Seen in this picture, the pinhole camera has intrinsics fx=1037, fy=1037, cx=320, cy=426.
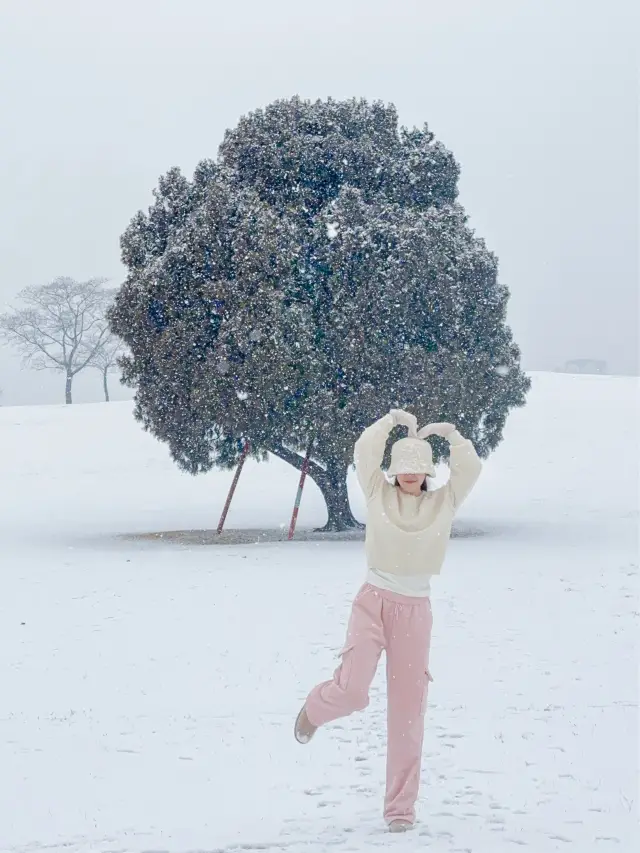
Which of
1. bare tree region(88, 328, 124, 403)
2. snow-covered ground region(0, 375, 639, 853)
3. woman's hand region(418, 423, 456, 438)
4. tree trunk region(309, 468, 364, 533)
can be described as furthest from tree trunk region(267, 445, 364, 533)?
bare tree region(88, 328, 124, 403)

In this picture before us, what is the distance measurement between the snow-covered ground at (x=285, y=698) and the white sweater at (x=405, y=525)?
1394 millimetres

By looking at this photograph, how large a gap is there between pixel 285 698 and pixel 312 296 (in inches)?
500

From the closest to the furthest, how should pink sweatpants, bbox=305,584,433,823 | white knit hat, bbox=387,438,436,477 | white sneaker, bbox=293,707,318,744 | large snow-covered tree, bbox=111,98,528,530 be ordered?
pink sweatpants, bbox=305,584,433,823, white knit hat, bbox=387,438,436,477, white sneaker, bbox=293,707,318,744, large snow-covered tree, bbox=111,98,528,530

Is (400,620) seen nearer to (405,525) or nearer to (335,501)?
(405,525)

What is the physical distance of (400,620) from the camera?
5.82m

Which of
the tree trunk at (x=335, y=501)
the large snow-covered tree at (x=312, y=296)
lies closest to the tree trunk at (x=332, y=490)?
the tree trunk at (x=335, y=501)

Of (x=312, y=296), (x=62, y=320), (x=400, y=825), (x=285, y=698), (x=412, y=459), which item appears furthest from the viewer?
(x=62, y=320)

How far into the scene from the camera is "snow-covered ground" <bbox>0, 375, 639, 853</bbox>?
5957 mm

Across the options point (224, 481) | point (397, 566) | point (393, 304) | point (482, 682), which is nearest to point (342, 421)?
point (393, 304)

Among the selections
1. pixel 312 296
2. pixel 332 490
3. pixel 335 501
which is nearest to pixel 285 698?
pixel 312 296

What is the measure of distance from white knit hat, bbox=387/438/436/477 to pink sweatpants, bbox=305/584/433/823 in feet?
2.28

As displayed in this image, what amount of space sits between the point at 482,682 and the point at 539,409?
115ft

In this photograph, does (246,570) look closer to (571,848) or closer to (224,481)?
(571,848)

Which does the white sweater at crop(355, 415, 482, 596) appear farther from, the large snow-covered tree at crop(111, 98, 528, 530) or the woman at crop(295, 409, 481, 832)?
the large snow-covered tree at crop(111, 98, 528, 530)
